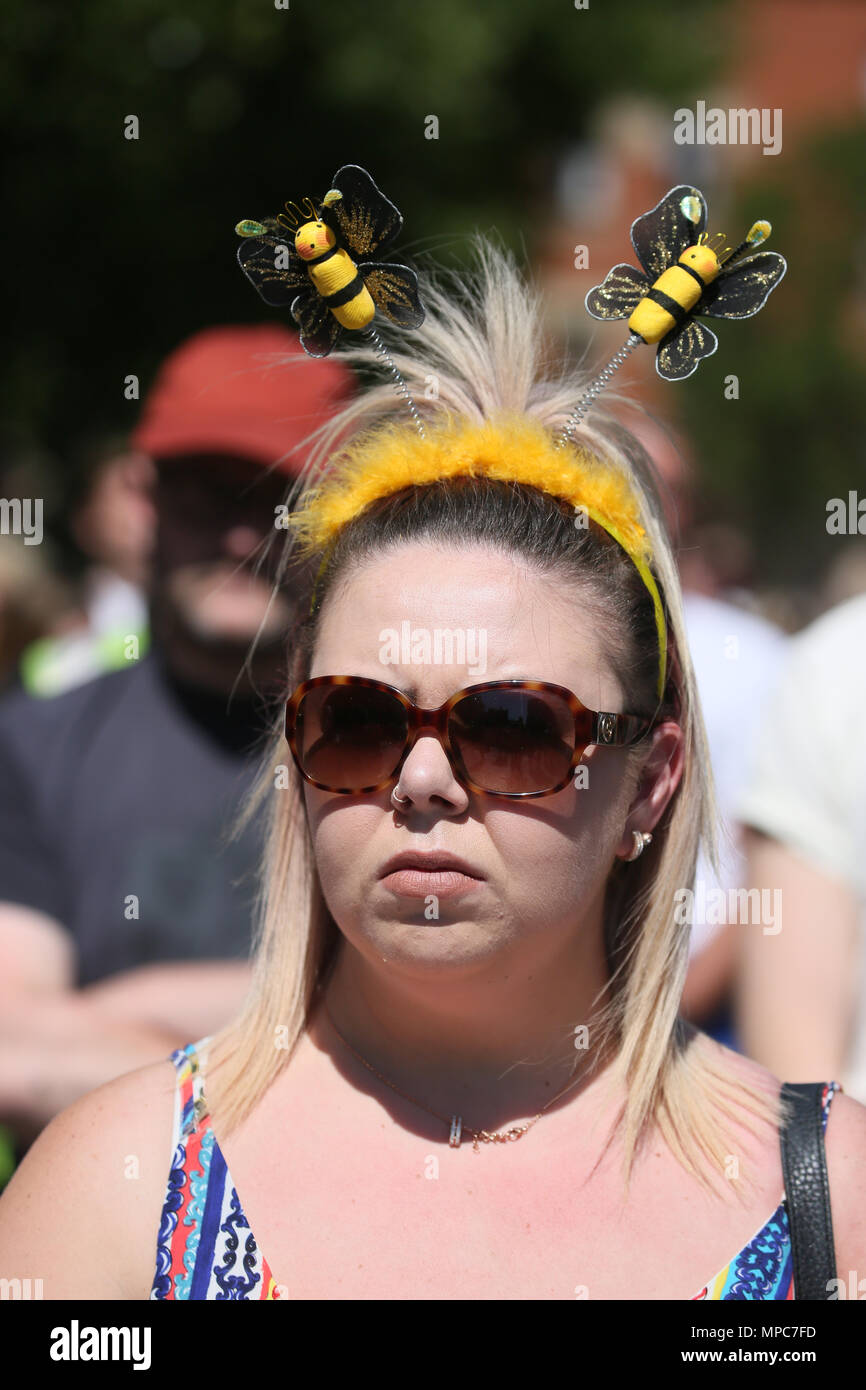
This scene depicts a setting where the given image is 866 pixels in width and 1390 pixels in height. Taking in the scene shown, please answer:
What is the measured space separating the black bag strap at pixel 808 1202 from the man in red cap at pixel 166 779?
134 centimetres

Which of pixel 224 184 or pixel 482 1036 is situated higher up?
pixel 224 184

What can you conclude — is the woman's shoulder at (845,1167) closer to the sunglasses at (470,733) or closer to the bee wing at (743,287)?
the sunglasses at (470,733)

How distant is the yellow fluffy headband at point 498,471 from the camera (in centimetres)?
171

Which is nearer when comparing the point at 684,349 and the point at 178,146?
the point at 684,349

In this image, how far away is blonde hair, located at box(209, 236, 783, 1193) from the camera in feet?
5.64

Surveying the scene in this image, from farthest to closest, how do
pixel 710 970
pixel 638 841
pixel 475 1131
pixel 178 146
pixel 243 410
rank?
pixel 178 146 < pixel 243 410 < pixel 710 970 < pixel 638 841 < pixel 475 1131

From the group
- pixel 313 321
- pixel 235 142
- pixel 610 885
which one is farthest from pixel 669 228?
pixel 235 142

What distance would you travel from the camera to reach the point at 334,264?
168cm

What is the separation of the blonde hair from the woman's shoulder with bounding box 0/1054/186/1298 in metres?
0.11

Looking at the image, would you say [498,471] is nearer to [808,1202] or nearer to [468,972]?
[468,972]

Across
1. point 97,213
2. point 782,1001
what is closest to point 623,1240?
point 782,1001

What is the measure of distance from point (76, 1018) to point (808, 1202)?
156 centimetres

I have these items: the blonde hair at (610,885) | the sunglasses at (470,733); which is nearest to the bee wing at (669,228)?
the blonde hair at (610,885)

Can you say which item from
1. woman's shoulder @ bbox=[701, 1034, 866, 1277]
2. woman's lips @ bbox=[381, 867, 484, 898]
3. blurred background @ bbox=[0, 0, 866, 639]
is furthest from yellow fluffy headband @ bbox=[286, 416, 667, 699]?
blurred background @ bbox=[0, 0, 866, 639]
